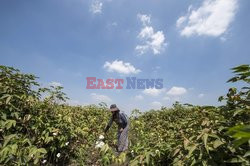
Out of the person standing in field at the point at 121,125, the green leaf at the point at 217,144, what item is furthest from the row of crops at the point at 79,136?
the person standing in field at the point at 121,125

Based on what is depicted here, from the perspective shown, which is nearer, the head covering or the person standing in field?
the head covering


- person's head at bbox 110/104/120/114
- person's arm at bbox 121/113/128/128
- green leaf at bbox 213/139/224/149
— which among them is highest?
person's head at bbox 110/104/120/114

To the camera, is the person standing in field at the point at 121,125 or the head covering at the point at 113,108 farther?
the person standing in field at the point at 121,125

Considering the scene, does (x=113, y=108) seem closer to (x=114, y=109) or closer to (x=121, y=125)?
(x=114, y=109)

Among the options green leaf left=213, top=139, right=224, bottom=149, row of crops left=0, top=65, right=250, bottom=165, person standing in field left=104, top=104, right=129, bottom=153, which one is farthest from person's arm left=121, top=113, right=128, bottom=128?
green leaf left=213, top=139, right=224, bottom=149

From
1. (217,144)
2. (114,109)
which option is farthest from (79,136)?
(217,144)

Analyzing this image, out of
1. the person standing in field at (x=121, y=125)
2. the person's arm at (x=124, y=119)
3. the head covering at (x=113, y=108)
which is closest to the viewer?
the head covering at (x=113, y=108)

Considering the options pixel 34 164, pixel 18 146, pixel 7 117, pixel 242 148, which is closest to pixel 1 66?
pixel 7 117

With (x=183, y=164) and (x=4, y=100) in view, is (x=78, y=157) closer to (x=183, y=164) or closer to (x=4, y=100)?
(x=4, y=100)

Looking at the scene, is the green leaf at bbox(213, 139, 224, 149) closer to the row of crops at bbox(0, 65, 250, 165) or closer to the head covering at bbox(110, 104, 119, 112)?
the row of crops at bbox(0, 65, 250, 165)

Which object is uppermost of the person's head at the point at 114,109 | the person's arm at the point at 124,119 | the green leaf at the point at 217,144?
the person's head at the point at 114,109

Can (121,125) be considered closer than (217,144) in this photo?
No

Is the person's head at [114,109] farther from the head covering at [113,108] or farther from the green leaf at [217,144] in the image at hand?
the green leaf at [217,144]

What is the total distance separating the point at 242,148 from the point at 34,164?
259 centimetres
